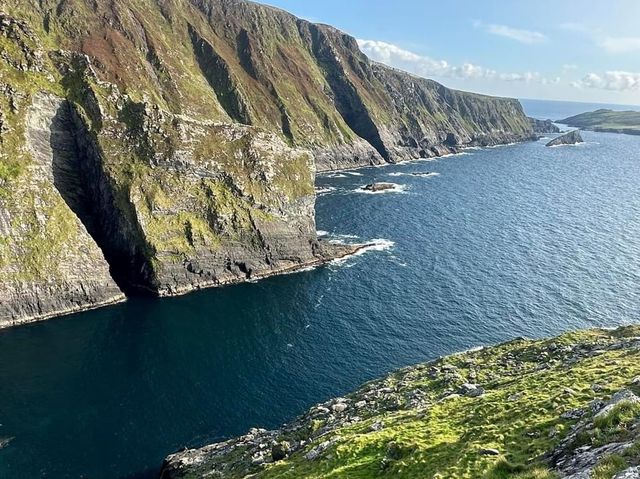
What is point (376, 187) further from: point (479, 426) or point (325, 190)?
point (479, 426)

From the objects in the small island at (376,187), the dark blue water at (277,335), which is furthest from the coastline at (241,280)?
the small island at (376,187)

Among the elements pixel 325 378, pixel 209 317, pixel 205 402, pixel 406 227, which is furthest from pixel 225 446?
pixel 406 227

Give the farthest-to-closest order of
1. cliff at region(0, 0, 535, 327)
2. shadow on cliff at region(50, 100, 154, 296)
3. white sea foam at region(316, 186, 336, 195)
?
white sea foam at region(316, 186, 336, 195)
shadow on cliff at region(50, 100, 154, 296)
cliff at region(0, 0, 535, 327)

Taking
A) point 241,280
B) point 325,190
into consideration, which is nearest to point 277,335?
point 241,280

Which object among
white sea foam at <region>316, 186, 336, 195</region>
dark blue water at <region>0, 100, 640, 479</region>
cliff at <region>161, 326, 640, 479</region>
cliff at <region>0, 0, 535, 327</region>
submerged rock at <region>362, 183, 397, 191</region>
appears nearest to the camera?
cliff at <region>161, 326, 640, 479</region>

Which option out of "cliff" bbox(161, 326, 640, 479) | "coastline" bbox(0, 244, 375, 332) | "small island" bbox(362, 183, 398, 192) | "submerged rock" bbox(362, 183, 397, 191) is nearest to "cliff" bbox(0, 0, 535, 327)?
"coastline" bbox(0, 244, 375, 332)

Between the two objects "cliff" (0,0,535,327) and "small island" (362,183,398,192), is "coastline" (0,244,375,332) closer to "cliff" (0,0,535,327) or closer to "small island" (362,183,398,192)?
"cliff" (0,0,535,327)

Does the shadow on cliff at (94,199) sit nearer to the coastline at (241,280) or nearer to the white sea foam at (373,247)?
the coastline at (241,280)

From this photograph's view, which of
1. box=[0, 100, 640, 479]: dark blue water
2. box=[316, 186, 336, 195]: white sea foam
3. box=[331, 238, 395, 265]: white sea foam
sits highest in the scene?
box=[316, 186, 336, 195]: white sea foam
